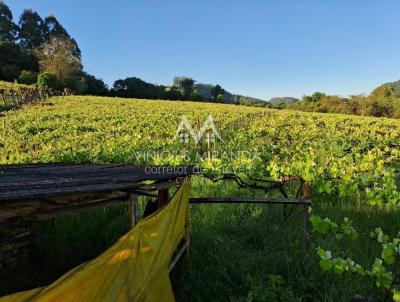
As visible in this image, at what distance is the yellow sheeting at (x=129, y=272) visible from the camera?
5.72 feet

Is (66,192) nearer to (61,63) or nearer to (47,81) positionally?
(47,81)

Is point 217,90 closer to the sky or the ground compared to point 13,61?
closer to the ground

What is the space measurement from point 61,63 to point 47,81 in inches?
417

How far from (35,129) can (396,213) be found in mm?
16023

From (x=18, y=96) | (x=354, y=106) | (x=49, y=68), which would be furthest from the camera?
(x=49, y=68)

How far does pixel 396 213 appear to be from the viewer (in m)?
5.76

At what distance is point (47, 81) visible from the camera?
40375 mm

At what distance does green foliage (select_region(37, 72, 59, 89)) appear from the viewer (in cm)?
3971

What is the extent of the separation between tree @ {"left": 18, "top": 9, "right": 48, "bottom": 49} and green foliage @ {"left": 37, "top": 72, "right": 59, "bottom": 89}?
45168 mm

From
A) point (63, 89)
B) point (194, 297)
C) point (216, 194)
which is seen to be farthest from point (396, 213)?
point (63, 89)

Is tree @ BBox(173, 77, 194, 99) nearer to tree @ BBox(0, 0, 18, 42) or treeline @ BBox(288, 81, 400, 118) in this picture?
treeline @ BBox(288, 81, 400, 118)

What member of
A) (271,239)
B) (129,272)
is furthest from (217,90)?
(129,272)

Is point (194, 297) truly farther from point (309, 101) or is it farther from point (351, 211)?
point (309, 101)

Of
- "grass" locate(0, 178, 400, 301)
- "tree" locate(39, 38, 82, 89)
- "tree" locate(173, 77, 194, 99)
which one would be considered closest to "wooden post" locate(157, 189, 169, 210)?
"grass" locate(0, 178, 400, 301)
